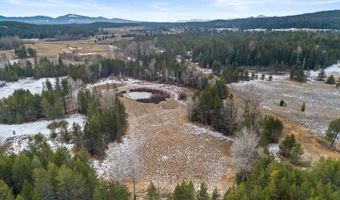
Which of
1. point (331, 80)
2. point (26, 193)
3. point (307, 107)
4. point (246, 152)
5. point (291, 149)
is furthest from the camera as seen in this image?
point (331, 80)

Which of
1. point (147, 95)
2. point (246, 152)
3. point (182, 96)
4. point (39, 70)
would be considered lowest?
point (147, 95)

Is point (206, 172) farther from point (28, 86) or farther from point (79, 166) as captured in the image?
point (28, 86)


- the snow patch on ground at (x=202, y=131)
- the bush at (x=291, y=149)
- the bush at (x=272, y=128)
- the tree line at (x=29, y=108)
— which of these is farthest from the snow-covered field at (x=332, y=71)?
the tree line at (x=29, y=108)

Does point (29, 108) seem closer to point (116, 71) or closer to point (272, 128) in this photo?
point (116, 71)

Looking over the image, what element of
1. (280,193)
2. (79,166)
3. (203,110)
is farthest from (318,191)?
(203,110)

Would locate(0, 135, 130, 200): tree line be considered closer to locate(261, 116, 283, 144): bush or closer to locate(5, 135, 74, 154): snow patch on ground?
locate(5, 135, 74, 154): snow patch on ground

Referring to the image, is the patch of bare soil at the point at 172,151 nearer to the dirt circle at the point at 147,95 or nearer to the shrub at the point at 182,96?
the dirt circle at the point at 147,95

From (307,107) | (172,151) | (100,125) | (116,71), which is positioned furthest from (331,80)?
(100,125)
